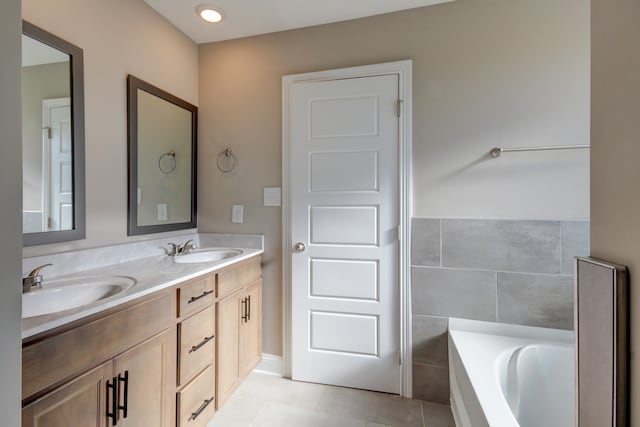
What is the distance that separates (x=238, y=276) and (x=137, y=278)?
2.15 ft

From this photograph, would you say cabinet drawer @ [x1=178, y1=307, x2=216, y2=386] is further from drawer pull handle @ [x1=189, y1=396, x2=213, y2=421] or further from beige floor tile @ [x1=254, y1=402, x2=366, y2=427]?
beige floor tile @ [x1=254, y1=402, x2=366, y2=427]

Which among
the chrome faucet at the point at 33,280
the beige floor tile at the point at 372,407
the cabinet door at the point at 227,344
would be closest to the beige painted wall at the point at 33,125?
the chrome faucet at the point at 33,280

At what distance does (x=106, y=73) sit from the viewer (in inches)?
64.4

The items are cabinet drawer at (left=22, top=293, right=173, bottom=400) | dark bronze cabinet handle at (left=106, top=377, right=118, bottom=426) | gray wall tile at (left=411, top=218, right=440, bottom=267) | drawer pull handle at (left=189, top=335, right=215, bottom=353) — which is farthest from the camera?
gray wall tile at (left=411, top=218, right=440, bottom=267)

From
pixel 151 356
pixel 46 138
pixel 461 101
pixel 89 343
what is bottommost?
pixel 151 356

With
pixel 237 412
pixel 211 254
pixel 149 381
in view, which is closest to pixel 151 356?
pixel 149 381

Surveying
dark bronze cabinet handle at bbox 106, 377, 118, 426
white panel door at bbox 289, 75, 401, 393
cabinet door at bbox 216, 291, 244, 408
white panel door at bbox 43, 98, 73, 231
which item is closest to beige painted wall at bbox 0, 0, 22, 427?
dark bronze cabinet handle at bbox 106, 377, 118, 426

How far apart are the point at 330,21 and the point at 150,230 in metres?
1.90

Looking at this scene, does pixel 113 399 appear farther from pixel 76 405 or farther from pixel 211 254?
pixel 211 254

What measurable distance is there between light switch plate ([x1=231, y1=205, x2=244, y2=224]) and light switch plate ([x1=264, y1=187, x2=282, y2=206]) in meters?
0.21

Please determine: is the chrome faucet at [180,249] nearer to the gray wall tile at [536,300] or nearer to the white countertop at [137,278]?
the white countertop at [137,278]

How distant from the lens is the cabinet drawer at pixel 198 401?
1440mm

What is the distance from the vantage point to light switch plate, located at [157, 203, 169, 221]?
2.01 metres

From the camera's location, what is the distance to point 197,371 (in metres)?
1.55
